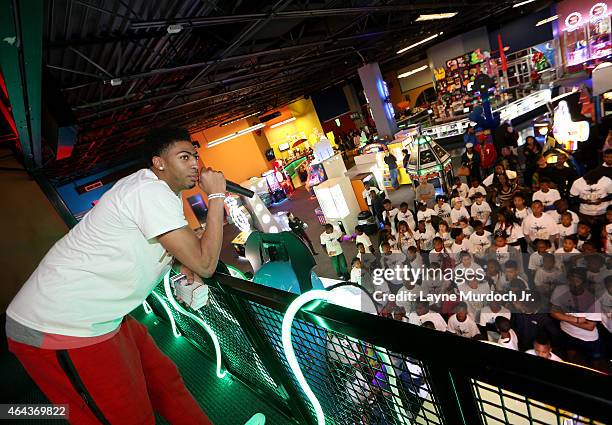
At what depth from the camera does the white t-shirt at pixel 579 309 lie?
12.5 feet

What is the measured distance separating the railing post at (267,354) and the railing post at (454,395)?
2.87ft

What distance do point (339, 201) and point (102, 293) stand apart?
28.8 feet

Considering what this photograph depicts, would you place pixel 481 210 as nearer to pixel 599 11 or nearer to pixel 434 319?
pixel 434 319

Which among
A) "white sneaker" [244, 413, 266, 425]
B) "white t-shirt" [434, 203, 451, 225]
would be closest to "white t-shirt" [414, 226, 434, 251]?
"white t-shirt" [434, 203, 451, 225]

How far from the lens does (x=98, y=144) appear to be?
11.0 meters

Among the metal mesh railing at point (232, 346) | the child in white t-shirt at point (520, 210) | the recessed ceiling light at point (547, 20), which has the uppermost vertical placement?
the recessed ceiling light at point (547, 20)

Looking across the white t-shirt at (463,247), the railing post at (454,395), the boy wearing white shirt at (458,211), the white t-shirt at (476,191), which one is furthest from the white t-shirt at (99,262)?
the white t-shirt at (476,191)

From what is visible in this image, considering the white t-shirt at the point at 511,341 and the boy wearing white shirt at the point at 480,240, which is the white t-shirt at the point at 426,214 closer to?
the boy wearing white shirt at the point at 480,240

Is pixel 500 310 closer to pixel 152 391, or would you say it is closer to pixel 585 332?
pixel 585 332

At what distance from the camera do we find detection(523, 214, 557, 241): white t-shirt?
5418 mm

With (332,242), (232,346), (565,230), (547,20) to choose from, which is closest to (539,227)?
(565,230)

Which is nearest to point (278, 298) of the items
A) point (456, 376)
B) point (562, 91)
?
point (456, 376)

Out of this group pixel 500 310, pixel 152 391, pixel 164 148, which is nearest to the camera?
pixel 164 148

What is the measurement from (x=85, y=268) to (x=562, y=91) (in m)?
17.9
